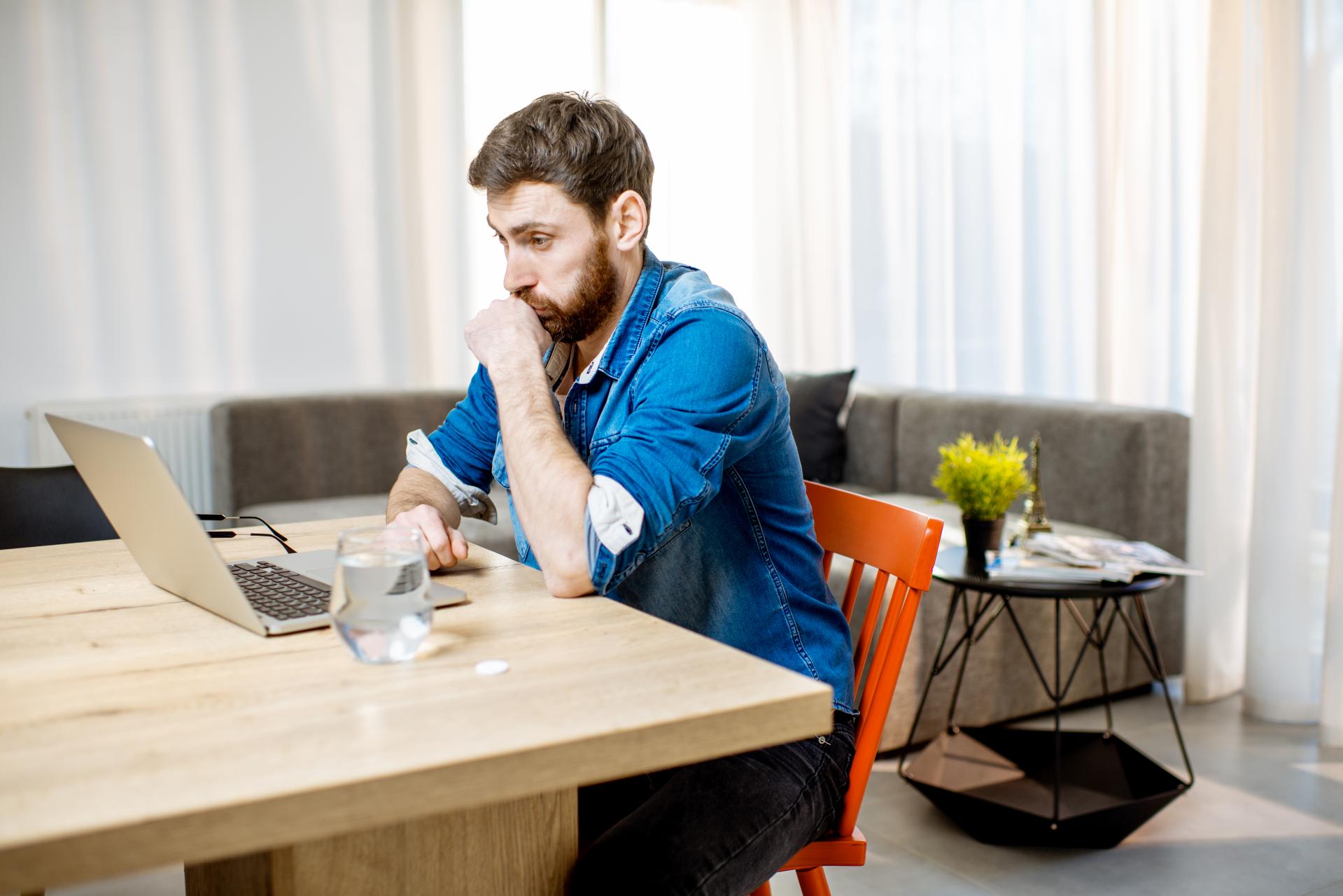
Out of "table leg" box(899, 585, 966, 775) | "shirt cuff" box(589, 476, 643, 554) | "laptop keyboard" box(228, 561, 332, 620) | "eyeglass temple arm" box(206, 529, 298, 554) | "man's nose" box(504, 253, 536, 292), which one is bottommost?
"table leg" box(899, 585, 966, 775)

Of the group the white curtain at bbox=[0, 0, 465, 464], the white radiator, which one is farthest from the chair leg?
the white curtain at bbox=[0, 0, 465, 464]

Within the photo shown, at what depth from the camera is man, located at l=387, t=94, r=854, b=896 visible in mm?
1144

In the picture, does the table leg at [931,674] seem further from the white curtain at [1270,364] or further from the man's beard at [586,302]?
the man's beard at [586,302]

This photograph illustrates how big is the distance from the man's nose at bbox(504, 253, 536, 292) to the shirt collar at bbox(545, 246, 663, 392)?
118mm

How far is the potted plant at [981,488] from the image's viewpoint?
7.80ft

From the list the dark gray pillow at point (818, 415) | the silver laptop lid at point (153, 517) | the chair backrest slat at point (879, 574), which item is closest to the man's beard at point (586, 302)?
the chair backrest slat at point (879, 574)

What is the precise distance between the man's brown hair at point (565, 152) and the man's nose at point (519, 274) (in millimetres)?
85

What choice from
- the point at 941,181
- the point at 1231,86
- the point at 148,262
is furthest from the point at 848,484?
the point at 148,262

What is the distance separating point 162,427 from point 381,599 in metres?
3.11

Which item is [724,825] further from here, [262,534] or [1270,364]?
[1270,364]

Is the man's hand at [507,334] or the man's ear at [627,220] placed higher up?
the man's ear at [627,220]

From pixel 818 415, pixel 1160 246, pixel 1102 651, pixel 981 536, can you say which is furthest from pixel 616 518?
pixel 1160 246

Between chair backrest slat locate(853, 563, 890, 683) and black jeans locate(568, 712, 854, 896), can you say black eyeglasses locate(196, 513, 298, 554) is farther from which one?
chair backrest slat locate(853, 563, 890, 683)

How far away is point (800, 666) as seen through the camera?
4.24 feet
